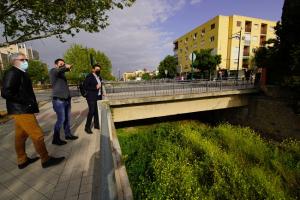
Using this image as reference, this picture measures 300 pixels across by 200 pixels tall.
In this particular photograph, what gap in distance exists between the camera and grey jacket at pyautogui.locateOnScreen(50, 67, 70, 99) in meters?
4.32

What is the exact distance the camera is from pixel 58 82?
14.6 ft

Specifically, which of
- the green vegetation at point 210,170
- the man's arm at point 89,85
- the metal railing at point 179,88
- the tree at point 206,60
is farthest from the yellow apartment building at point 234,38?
the man's arm at point 89,85

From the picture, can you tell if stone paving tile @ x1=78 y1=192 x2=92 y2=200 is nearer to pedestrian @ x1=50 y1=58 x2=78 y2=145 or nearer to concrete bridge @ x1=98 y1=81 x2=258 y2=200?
pedestrian @ x1=50 y1=58 x2=78 y2=145

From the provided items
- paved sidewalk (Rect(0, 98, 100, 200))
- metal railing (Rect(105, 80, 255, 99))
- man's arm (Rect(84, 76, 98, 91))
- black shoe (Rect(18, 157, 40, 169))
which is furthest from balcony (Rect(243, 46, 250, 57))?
black shoe (Rect(18, 157, 40, 169))

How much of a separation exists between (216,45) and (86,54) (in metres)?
29.9

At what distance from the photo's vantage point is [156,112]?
12.4 m

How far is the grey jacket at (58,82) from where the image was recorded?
432 centimetres

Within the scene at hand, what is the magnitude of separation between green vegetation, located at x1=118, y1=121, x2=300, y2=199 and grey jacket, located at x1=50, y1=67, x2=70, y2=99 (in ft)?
10.4

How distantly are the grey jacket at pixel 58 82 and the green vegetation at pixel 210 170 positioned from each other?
3.15 metres

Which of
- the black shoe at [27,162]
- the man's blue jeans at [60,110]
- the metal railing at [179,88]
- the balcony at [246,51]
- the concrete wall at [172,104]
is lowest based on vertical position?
the concrete wall at [172,104]

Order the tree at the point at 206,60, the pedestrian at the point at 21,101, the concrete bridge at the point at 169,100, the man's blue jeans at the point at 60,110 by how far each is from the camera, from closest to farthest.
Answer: the pedestrian at the point at 21,101 → the man's blue jeans at the point at 60,110 → the concrete bridge at the point at 169,100 → the tree at the point at 206,60

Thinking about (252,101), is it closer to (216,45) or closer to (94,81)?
(94,81)

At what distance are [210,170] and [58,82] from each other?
542cm

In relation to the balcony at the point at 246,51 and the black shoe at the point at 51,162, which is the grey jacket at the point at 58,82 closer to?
the black shoe at the point at 51,162
